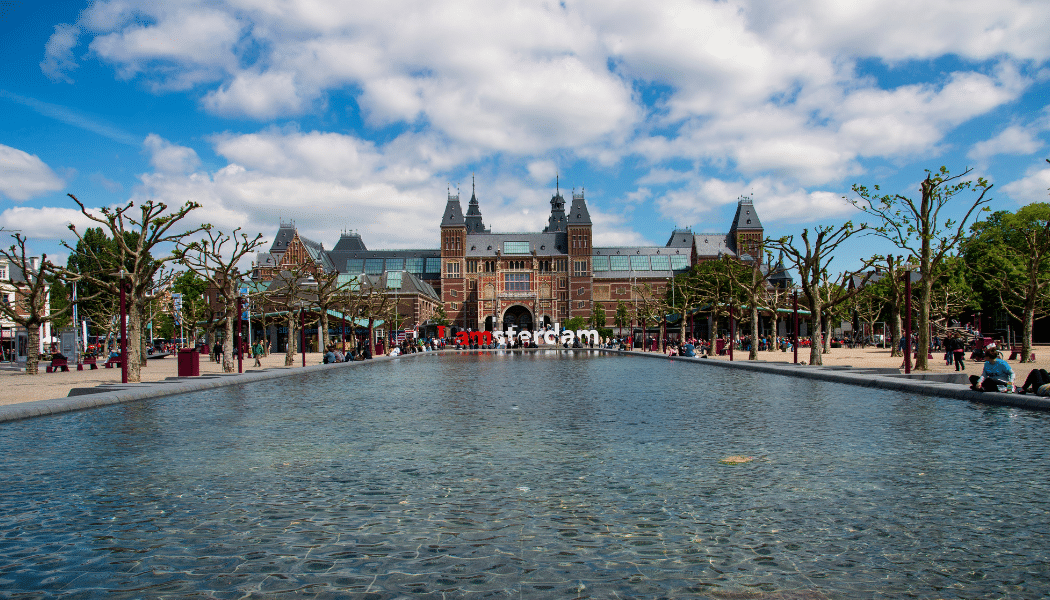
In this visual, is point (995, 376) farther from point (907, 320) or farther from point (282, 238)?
point (282, 238)

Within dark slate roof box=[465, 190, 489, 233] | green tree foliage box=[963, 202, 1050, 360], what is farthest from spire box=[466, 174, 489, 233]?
green tree foliage box=[963, 202, 1050, 360]

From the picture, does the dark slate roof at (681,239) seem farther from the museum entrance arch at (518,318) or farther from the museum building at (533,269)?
the museum entrance arch at (518,318)

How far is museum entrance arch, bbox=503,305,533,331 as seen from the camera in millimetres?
134000

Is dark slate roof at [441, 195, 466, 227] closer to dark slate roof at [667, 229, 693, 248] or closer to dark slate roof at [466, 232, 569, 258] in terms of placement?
dark slate roof at [466, 232, 569, 258]

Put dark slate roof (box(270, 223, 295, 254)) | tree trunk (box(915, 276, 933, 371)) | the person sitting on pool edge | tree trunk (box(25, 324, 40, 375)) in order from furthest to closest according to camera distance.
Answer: dark slate roof (box(270, 223, 295, 254)) < tree trunk (box(25, 324, 40, 375)) < tree trunk (box(915, 276, 933, 371)) < the person sitting on pool edge

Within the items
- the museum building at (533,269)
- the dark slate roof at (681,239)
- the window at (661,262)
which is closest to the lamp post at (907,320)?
the museum building at (533,269)

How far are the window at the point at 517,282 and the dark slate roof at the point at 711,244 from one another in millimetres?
29981

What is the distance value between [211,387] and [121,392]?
477 cm

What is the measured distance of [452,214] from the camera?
5133 inches

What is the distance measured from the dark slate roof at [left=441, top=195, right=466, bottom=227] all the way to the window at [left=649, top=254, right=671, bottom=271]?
3595 cm

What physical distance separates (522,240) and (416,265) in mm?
21422

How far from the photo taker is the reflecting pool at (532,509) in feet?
15.0

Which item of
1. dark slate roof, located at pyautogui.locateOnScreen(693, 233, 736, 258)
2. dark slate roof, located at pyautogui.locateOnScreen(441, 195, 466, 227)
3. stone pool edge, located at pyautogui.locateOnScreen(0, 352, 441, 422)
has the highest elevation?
dark slate roof, located at pyautogui.locateOnScreen(441, 195, 466, 227)

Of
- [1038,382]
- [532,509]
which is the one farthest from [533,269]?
[532,509]
